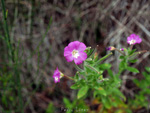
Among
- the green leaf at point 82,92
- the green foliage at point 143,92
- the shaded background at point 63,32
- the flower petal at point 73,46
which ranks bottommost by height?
the green leaf at point 82,92

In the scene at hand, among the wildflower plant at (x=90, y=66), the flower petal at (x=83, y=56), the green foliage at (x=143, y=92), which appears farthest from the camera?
the green foliage at (x=143, y=92)

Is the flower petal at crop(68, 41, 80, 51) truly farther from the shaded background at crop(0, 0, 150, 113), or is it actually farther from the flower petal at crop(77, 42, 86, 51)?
the shaded background at crop(0, 0, 150, 113)

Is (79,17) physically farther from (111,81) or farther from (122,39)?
(111,81)

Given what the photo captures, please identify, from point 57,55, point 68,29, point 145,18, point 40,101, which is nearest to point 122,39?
point 145,18

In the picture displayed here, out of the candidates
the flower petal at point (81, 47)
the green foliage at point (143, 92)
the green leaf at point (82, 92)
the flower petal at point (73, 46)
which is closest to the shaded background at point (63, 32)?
the green foliage at point (143, 92)

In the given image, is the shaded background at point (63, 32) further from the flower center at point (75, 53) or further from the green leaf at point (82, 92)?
the flower center at point (75, 53)

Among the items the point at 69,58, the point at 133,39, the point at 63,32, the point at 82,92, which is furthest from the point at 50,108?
the point at 133,39

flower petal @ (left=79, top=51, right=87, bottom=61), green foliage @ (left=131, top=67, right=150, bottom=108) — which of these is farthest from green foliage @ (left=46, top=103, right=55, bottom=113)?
flower petal @ (left=79, top=51, right=87, bottom=61)
